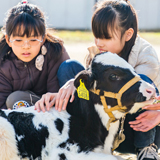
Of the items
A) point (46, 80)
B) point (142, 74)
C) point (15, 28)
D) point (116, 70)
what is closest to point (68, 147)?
point (116, 70)

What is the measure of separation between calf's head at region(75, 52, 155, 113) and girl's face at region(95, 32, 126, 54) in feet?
2.00

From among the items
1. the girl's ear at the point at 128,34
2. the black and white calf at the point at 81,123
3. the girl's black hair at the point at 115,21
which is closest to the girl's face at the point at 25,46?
the girl's black hair at the point at 115,21

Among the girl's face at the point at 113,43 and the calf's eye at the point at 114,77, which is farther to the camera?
the girl's face at the point at 113,43

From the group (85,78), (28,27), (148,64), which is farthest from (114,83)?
(28,27)

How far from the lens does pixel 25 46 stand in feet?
12.7

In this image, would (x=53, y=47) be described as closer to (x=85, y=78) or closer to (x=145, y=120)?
(x=85, y=78)

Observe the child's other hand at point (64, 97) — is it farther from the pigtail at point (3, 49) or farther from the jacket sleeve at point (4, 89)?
the pigtail at point (3, 49)

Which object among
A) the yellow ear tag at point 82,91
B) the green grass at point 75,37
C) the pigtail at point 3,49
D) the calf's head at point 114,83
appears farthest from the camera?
the green grass at point 75,37

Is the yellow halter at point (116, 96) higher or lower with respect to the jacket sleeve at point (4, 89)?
higher

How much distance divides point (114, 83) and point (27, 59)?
1518 millimetres

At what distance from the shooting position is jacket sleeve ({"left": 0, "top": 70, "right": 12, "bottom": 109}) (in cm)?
398

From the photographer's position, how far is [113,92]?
2.95 meters

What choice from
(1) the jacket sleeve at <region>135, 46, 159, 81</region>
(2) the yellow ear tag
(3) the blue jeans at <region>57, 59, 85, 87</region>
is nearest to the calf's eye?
(2) the yellow ear tag

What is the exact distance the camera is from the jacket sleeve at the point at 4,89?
3.98m
